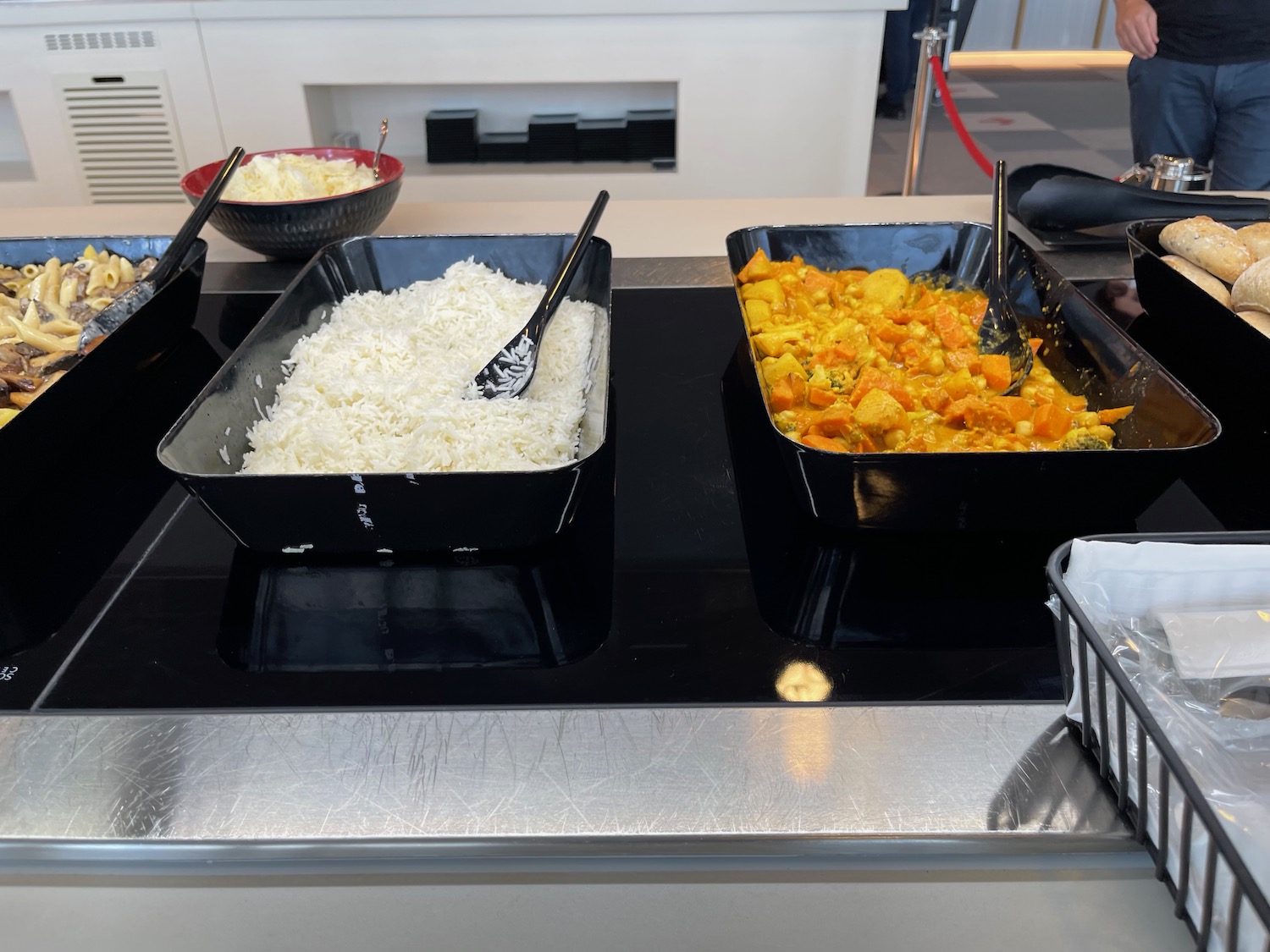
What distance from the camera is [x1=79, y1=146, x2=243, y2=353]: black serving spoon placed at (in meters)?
0.94

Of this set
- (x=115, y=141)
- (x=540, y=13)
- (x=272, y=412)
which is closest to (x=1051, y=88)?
(x=540, y=13)

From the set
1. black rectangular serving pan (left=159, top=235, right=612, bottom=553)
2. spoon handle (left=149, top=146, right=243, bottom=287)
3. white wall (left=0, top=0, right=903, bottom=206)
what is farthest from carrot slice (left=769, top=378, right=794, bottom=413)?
white wall (left=0, top=0, right=903, bottom=206)

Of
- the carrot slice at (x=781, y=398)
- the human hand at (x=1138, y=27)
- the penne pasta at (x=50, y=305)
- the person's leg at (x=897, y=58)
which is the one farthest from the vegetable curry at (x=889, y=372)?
the person's leg at (x=897, y=58)

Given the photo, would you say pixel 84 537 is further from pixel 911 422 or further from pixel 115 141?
pixel 115 141

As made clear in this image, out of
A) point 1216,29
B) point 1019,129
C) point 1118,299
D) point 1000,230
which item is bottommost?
point 1019,129

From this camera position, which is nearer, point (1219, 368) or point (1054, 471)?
point (1054, 471)

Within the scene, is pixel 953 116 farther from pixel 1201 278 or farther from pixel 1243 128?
pixel 1201 278

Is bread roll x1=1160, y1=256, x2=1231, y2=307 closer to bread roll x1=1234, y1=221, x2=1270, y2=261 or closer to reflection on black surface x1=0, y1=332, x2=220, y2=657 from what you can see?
bread roll x1=1234, y1=221, x2=1270, y2=261

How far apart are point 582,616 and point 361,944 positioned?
24cm

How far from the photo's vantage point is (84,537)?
2.43ft

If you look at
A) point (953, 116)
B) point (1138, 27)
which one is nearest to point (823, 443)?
point (953, 116)

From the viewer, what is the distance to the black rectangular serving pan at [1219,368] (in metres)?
0.77

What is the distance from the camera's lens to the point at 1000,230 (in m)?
1.00

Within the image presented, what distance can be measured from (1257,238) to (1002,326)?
32 cm
